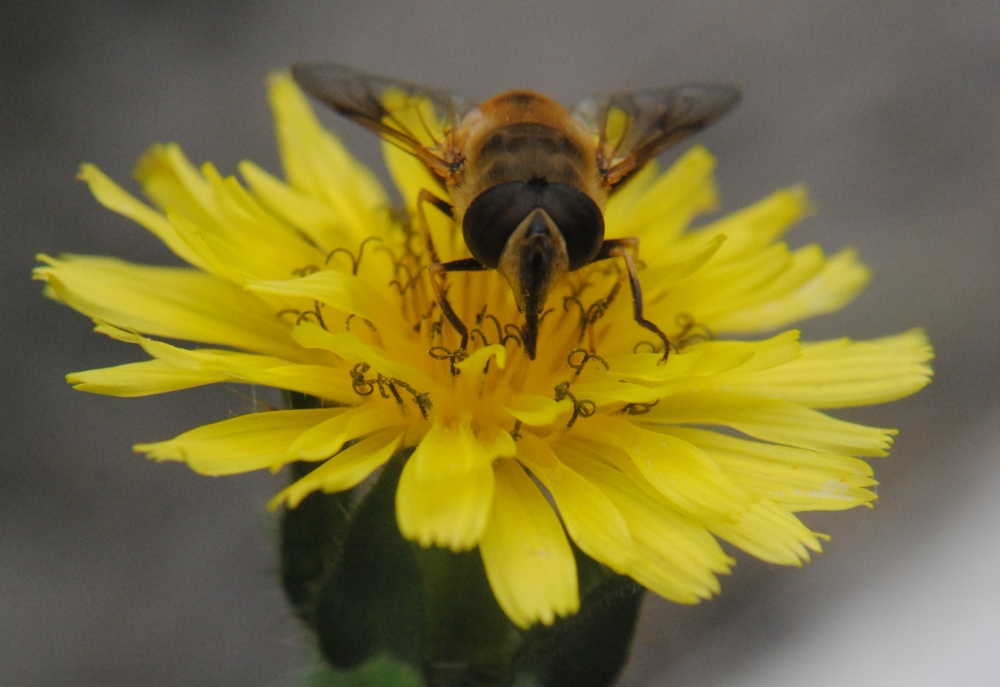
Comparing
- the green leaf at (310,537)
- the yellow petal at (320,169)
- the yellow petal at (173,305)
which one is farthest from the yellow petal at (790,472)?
the yellow petal at (320,169)

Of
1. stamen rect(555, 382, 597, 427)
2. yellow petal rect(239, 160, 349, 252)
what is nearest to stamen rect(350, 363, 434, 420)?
stamen rect(555, 382, 597, 427)

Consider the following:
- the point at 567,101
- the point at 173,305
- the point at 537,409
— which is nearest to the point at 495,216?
the point at 537,409

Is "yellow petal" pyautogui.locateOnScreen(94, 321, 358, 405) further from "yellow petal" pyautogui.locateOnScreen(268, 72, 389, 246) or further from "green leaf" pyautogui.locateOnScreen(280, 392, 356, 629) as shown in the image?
"yellow petal" pyautogui.locateOnScreen(268, 72, 389, 246)

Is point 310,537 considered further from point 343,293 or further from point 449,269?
point 449,269

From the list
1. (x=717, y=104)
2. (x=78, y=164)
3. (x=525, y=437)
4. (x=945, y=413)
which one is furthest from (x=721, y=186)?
(x=525, y=437)

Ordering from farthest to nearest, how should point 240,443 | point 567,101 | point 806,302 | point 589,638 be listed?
point 567,101
point 806,302
point 589,638
point 240,443

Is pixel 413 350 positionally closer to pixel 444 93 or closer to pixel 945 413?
pixel 444 93
